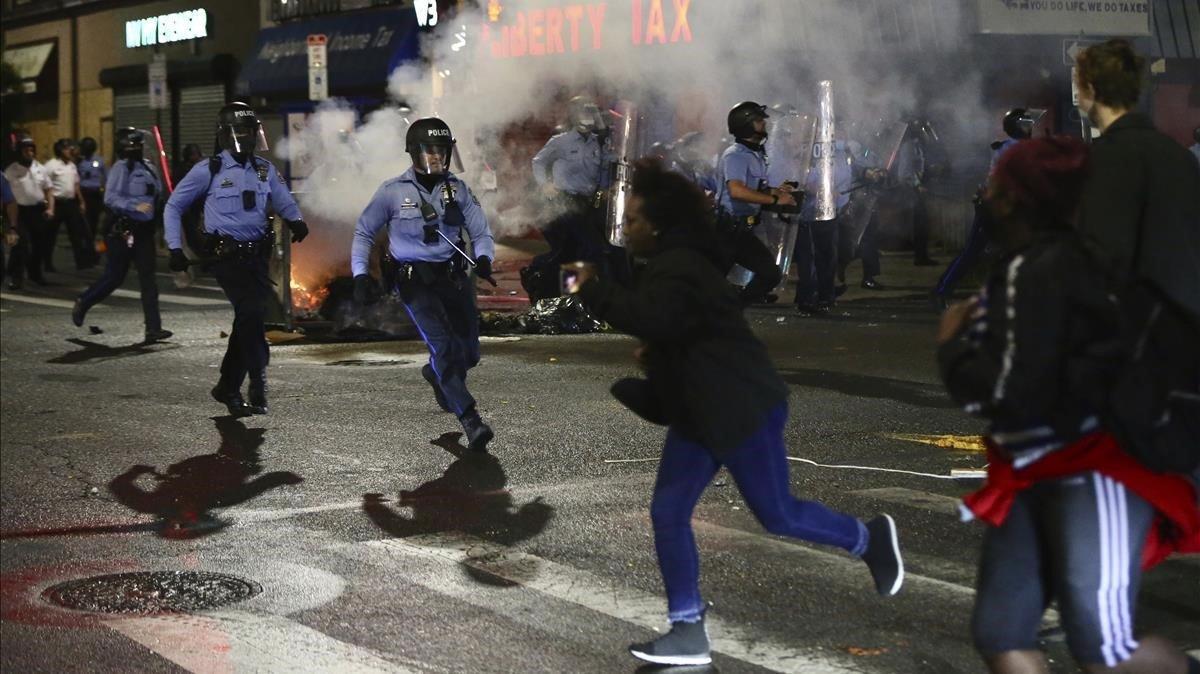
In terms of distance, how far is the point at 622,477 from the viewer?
823 cm

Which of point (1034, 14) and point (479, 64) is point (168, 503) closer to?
point (479, 64)

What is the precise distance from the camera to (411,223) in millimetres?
8930

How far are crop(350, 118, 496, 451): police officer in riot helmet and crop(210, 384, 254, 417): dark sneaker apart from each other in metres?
1.54

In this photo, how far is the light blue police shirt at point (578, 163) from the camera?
14.5 metres

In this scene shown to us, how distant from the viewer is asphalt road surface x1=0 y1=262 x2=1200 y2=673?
5.39m

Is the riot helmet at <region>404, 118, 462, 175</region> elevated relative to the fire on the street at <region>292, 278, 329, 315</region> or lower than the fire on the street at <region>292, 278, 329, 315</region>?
elevated

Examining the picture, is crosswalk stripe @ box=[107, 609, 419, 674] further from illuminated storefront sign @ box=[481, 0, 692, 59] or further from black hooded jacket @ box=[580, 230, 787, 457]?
illuminated storefront sign @ box=[481, 0, 692, 59]

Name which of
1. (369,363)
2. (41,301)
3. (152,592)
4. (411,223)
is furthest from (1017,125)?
(41,301)

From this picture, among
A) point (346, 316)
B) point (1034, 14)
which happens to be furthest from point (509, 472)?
point (1034, 14)

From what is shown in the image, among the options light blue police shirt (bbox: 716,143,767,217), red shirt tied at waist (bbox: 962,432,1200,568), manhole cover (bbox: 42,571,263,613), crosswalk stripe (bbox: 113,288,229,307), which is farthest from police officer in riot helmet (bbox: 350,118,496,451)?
crosswalk stripe (bbox: 113,288,229,307)

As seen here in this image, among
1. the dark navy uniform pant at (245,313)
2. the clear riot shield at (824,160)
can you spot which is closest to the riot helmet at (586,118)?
the clear riot shield at (824,160)

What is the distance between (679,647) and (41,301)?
1466 centimetres

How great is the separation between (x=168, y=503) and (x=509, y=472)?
1.64 m

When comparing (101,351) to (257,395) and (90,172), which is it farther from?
(90,172)
